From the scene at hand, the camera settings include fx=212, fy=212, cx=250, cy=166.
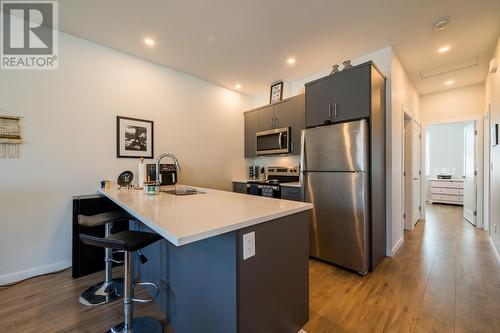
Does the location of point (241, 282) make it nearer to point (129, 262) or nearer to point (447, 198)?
point (129, 262)

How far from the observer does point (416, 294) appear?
1.92 meters

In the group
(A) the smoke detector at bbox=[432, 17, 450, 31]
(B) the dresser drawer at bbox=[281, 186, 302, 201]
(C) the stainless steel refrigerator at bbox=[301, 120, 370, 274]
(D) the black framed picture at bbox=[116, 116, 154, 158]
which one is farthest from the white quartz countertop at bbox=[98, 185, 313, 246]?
(A) the smoke detector at bbox=[432, 17, 450, 31]

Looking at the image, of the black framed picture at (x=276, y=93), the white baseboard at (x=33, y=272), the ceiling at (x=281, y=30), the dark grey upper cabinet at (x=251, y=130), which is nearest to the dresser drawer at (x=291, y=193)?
the dark grey upper cabinet at (x=251, y=130)

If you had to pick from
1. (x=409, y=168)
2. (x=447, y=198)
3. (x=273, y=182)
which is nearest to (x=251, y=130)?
(x=273, y=182)

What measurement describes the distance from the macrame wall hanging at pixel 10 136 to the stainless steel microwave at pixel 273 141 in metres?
3.16

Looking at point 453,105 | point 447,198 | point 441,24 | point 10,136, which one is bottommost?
point 447,198

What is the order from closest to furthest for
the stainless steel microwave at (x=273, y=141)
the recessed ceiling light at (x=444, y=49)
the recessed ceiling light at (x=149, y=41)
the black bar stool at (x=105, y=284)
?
the black bar stool at (x=105, y=284) → the recessed ceiling light at (x=149, y=41) → the recessed ceiling light at (x=444, y=49) → the stainless steel microwave at (x=273, y=141)

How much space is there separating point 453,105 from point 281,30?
13.5ft

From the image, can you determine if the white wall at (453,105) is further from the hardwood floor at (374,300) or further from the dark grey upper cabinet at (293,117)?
the dark grey upper cabinet at (293,117)

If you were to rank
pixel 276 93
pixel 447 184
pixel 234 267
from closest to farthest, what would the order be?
pixel 234 267 → pixel 276 93 → pixel 447 184

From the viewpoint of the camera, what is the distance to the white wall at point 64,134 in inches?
85.7

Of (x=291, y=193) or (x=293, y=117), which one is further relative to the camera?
(x=293, y=117)

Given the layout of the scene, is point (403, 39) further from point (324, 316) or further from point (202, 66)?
point (324, 316)

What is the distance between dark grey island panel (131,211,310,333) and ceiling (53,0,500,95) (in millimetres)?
2052
